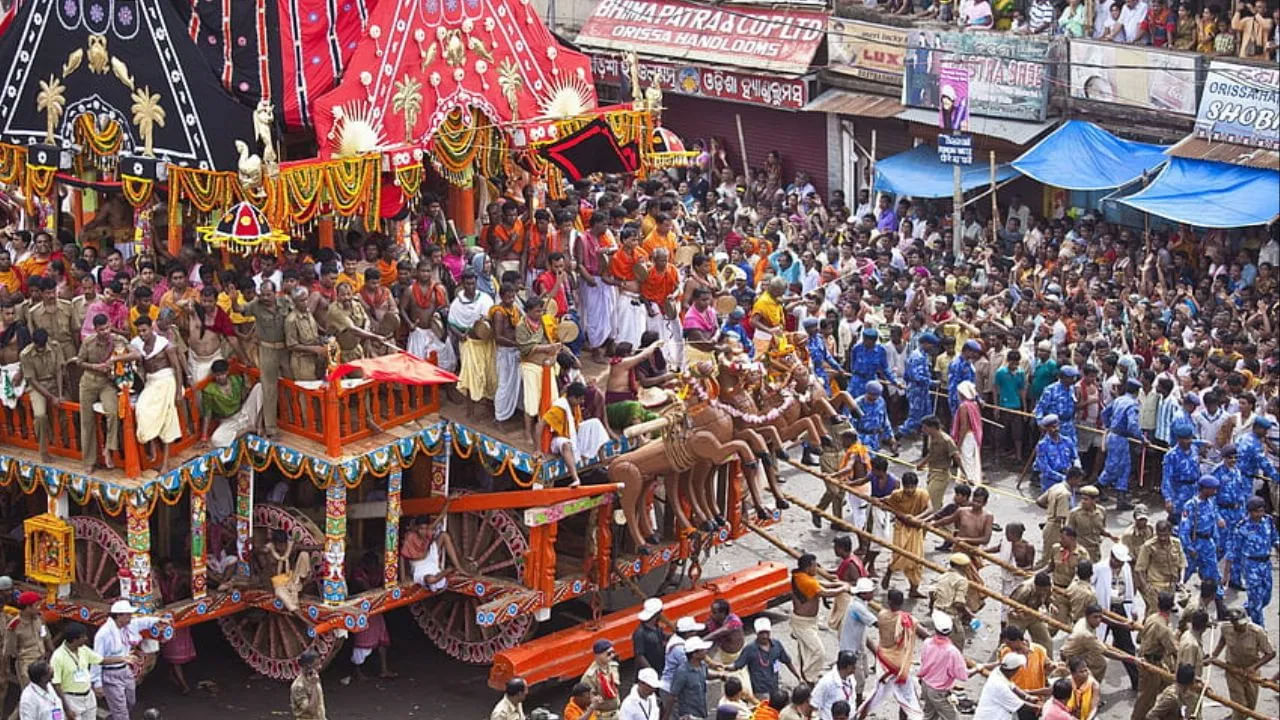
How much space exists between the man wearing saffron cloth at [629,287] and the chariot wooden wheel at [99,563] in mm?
4763

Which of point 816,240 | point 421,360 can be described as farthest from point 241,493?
point 816,240

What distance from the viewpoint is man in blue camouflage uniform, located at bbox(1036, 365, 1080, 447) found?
79.3 feet

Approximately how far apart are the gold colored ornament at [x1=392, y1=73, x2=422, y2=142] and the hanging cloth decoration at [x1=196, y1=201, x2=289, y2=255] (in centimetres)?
187

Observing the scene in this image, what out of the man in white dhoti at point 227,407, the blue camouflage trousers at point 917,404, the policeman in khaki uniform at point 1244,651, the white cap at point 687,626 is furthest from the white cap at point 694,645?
the blue camouflage trousers at point 917,404

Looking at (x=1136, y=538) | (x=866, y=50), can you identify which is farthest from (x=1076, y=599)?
(x=866, y=50)

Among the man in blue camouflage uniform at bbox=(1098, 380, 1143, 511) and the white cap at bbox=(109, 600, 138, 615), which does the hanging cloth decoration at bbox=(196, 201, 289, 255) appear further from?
the man in blue camouflage uniform at bbox=(1098, 380, 1143, 511)

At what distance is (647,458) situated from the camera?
19672 mm

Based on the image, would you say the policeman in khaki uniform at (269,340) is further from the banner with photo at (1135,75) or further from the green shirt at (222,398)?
the banner with photo at (1135,75)

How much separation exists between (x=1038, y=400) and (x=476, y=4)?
26.3ft

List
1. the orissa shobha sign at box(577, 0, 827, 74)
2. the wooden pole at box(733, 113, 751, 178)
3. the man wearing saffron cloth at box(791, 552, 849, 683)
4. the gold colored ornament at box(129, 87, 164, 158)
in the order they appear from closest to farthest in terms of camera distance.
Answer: the man wearing saffron cloth at box(791, 552, 849, 683)
the gold colored ornament at box(129, 87, 164, 158)
the orissa shobha sign at box(577, 0, 827, 74)
the wooden pole at box(733, 113, 751, 178)

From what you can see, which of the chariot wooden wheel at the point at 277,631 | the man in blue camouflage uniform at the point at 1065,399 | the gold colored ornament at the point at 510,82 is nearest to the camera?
the chariot wooden wheel at the point at 277,631

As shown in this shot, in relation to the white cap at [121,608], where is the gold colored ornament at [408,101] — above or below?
above

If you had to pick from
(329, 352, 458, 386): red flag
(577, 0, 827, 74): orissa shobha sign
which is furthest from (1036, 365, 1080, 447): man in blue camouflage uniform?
(577, 0, 827, 74): orissa shobha sign

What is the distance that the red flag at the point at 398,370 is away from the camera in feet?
61.8
